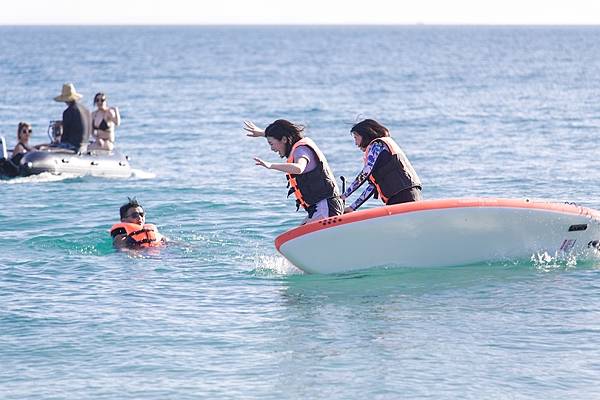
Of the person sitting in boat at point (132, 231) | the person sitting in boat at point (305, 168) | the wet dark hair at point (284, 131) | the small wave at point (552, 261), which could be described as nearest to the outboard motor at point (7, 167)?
the person sitting in boat at point (132, 231)

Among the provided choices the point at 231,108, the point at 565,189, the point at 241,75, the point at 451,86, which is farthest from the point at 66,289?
the point at 241,75

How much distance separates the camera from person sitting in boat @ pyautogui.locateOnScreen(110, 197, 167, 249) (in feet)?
46.7

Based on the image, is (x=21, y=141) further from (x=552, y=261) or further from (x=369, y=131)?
(x=552, y=261)

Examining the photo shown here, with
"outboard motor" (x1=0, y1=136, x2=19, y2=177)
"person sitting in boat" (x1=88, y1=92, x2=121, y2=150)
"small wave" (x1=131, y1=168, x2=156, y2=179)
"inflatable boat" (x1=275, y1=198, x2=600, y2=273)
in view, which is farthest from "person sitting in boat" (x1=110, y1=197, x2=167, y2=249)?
"small wave" (x1=131, y1=168, x2=156, y2=179)

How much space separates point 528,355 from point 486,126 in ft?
78.9

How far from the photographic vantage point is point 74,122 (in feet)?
67.3

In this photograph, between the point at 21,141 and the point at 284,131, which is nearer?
the point at 284,131

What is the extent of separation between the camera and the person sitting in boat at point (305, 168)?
1220 centimetres

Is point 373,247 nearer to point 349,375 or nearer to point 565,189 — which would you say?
point 349,375

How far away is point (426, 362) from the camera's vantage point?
10.1 m

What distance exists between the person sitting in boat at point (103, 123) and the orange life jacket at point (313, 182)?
8.74 m

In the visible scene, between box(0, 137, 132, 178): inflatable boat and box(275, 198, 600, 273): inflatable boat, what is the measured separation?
29.6 feet

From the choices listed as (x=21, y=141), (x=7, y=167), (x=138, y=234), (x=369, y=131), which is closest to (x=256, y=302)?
(x=369, y=131)

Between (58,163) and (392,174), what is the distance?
31.5 ft
